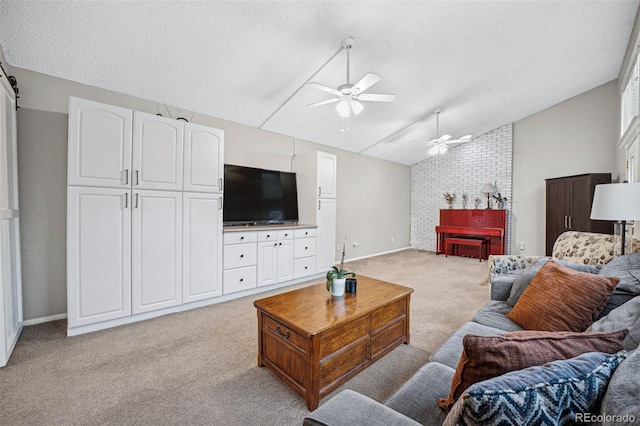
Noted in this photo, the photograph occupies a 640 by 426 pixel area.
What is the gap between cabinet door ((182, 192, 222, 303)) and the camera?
3.16 meters

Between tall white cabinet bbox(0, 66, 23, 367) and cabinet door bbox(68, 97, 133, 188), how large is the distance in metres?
0.40

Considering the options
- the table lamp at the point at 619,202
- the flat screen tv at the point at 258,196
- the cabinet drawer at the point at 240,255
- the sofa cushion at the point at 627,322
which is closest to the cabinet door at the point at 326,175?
the flat screen tv at the point at 258,196

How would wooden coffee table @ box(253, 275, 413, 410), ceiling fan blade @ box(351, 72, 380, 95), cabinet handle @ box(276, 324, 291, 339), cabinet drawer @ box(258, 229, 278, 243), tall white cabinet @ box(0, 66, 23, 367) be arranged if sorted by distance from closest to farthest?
wooden coffee table @ box(253, 275, 413, 410)
cabinet handle @ box(276, 324, 291, 339)
tall white cabinet @ box(0, 66, 23, 367)
ceiling fan blade @ box(351, 72, 380, 95)
cabinet drawer @ box(258, 229, 278, 243)

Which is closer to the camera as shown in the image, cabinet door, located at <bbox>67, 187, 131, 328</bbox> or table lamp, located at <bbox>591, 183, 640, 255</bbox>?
table lamp, located at <bbox>591, 183, 640, 255</bbox>

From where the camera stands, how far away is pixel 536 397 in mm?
620

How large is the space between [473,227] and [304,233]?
14.4ft

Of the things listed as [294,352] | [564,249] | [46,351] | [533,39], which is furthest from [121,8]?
[564,249]

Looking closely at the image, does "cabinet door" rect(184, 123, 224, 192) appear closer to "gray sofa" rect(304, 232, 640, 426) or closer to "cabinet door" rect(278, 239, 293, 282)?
"cabinet door" rect(278, 239, 293, 282)

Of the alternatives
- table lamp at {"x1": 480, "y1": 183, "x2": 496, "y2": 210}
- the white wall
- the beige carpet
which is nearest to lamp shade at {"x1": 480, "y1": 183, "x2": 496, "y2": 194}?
table lamp at {"x1": 480, "y1": 183, "x2": 496, "y2": 210}

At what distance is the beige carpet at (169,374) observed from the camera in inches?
63.5

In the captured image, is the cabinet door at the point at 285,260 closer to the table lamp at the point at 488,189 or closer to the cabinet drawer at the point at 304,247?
the cabinet drawer at the point at 304,247

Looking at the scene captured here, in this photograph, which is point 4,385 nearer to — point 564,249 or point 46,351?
point 46,351

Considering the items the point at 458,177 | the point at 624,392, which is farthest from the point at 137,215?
the point at 458,177

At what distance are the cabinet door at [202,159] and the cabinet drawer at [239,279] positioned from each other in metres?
1.06
